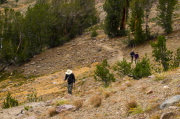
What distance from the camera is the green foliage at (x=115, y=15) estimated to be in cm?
2958

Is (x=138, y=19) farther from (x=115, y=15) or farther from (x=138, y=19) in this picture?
(x=115, y=15)

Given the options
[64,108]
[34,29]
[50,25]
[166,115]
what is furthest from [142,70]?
[50,25]

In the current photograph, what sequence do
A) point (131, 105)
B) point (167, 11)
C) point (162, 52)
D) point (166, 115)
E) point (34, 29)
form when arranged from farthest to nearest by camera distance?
1. point (34, 29)
2. point (167, 11)
3. point (162, 52)
4. point (131, 105)
5. point (166, 115)

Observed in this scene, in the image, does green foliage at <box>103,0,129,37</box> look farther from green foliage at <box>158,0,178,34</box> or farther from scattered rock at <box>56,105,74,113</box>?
scattered rock at <box>56,105,74,113</box>

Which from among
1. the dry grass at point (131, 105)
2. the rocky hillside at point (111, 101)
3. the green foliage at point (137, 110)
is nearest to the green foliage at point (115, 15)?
the rocky hillside at point (111, 101)

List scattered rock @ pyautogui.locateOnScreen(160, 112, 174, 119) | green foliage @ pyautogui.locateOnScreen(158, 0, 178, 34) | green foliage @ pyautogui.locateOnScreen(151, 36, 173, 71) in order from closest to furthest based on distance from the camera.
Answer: scattered rock @ pyautogui.locateOnScreen(160, 112, 174, 119) → green foliage @ pyautogui.locateOnScreen(151, 36, 173, 71) → green foliage @ pyautogui.locateOnScreen(158, 0, 178, 34)

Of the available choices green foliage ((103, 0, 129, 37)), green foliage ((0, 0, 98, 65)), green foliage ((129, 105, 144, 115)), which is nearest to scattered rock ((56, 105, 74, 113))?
green foliage ((129, 105, 144, 115))

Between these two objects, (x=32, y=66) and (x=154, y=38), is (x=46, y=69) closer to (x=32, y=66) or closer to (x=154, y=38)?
(x=32, y=66)

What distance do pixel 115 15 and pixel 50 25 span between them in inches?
390

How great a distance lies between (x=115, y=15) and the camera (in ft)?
97.4

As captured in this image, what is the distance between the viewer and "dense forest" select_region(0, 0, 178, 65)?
2522 cm

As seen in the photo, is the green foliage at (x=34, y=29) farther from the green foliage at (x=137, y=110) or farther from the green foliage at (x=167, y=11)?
the green foliage at (x=137, y=110)

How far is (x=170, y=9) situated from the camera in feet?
77.8

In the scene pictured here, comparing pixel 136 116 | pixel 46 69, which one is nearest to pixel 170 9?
pixel 46 69
